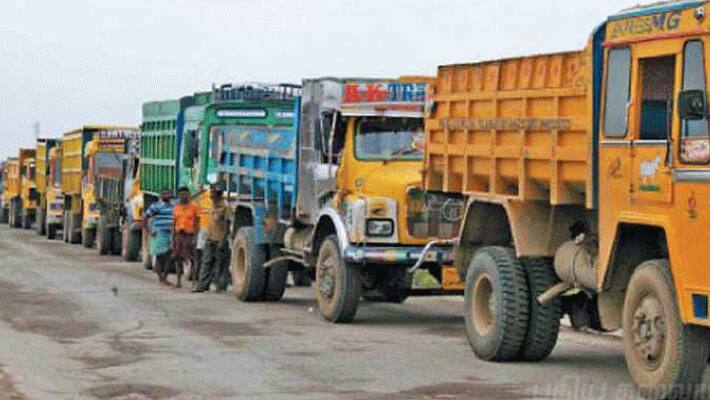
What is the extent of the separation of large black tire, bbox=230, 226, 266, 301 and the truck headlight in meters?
4.02

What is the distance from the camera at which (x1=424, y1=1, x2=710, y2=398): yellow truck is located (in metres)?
10.8

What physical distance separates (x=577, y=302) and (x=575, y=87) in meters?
2.33

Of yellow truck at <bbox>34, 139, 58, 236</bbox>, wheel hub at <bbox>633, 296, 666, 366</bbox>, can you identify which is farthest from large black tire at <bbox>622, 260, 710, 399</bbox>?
yellow truck at <bbox>34, 139, 58, 236</bbox>

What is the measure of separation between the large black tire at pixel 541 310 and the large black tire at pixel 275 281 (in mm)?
7596

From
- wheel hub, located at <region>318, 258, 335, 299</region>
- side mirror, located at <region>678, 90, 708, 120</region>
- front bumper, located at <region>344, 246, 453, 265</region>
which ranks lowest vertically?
wheel hub, located at <region>318, 258, 335, 299</region>

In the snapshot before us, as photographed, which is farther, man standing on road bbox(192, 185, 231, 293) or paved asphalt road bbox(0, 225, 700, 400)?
man standing on road bbox(192, 185, 231, 293)

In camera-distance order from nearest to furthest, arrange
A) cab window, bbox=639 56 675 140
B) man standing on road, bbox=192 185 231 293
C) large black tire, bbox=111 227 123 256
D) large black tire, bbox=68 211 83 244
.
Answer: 1. cab window, bbox=639 56 675 140
2. man standing on road, bbox=192 185 231 293
3. large black tire, bbox=111 227 123 256
4. large black tire, bbox=68 211 83 244

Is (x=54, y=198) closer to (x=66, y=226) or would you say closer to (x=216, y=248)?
(x=66, y=226)

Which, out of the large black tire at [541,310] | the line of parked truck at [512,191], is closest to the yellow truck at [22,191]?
the line of parked truck at [512,191]

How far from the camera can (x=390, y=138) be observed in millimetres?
18062

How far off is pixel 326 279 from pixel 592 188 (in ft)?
20.5

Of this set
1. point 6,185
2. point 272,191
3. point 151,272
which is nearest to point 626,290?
point 272,191

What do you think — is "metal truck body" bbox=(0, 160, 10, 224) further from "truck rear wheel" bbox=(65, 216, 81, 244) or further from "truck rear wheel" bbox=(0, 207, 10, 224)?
"truck rear wheel" bbox=(65, 216, 81, 244)

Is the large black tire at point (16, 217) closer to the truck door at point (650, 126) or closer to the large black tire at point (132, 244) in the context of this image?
the large black tire at point (132, 244)
